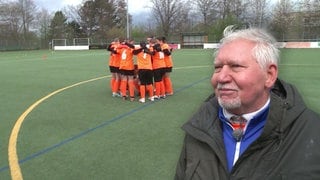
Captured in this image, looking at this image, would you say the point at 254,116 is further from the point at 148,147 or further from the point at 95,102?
the point at 95,102

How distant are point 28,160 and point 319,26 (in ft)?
219

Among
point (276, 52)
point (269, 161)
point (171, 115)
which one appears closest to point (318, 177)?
point (269, 161)

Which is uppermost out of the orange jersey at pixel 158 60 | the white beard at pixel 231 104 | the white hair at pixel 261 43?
the white hair at pixel 261 43

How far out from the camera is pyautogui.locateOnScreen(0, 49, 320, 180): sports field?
20.5 feet

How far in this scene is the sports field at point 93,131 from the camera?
626cm

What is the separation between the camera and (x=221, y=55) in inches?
93.5

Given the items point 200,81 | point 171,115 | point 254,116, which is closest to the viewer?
point 254,116

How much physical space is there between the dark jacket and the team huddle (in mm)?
10023

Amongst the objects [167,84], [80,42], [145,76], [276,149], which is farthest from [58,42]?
[276,149]

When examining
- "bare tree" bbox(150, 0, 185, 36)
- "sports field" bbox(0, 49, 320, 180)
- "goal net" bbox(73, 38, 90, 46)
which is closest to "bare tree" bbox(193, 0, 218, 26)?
"bare tree" bbox(150, 0, 185, 36)

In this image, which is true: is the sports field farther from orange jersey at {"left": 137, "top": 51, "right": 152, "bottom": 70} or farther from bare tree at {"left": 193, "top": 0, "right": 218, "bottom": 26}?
bare tree at {"left": 193, "top": 0, "right": 218, "bottom": 26}

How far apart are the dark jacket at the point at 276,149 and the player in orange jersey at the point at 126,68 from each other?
411 inches

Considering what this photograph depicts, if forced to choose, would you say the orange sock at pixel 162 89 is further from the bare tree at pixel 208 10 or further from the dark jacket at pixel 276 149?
the bare tree at pixel 208 10

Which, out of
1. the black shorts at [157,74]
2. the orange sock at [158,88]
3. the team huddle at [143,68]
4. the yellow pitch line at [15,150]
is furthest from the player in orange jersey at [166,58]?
the yellow pitch line at [15,150]
